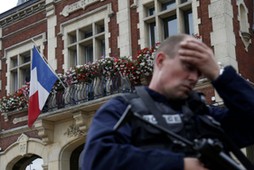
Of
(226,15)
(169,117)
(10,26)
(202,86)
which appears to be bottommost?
(169,117)

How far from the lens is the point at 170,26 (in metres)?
12.0

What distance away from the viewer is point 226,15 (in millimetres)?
10875

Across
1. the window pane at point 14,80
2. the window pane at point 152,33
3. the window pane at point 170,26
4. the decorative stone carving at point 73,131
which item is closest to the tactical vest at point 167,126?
the window pane at point 170,26

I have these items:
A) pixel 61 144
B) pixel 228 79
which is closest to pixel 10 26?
pixel 61 144

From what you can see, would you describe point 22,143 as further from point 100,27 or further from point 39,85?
point 100,27

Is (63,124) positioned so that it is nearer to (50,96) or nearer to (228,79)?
(50,96)

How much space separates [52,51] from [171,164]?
12.7 meters

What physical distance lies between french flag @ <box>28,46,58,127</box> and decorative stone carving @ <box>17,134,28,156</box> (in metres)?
1.92

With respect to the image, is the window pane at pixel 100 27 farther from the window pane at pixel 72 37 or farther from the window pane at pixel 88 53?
the window pane at pixel 72 37

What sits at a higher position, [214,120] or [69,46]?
[69,46]

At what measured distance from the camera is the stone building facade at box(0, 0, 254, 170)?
1109 centimetres

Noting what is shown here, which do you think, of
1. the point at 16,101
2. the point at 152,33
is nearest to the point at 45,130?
the point at 16,101

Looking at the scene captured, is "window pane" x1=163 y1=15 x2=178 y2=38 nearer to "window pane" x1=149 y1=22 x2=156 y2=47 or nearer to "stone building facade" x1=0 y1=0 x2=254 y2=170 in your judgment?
"stone building facade" x1=0 y1=0 x2=254 y2=170

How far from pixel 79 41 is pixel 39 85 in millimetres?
1924
